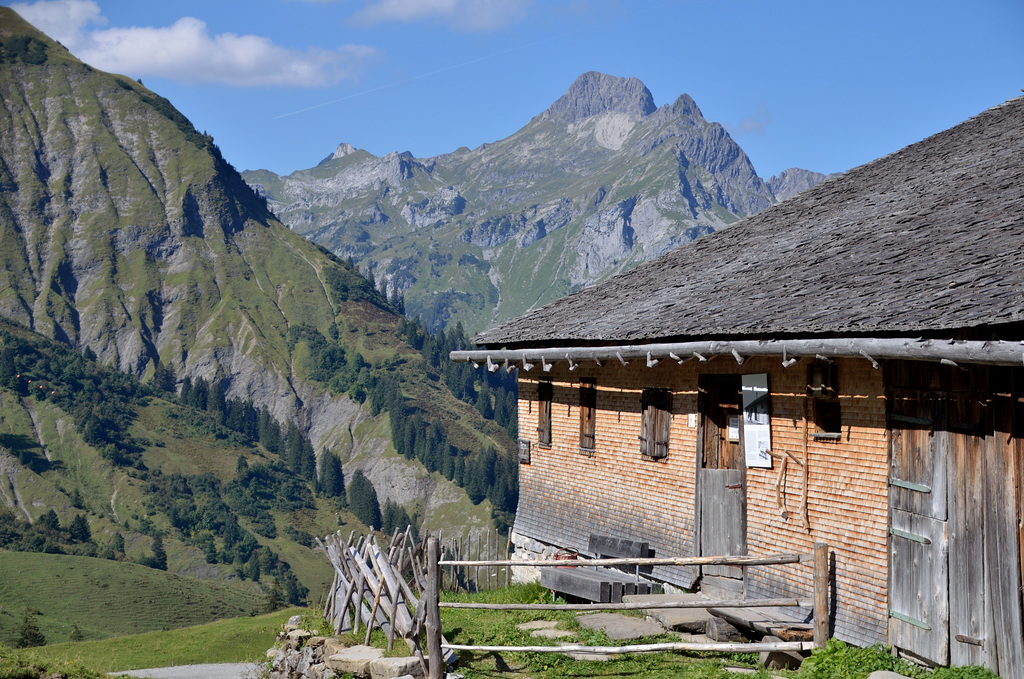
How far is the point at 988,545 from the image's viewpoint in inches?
357

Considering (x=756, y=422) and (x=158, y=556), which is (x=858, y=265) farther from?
(x=158, y=556)

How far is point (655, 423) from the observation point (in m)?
15.2

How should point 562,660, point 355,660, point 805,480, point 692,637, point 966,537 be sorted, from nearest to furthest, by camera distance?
point 966,537 → point 562,660 → point 805,480 → point 692,637 → point 355,660

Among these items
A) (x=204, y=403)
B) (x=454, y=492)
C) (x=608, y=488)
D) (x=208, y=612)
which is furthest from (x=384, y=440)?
(x=608, y=488)

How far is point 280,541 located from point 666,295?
150 metres

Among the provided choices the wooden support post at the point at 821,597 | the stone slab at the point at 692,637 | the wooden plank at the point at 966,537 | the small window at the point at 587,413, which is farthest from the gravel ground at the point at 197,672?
the wooden plank at the point at 966,537

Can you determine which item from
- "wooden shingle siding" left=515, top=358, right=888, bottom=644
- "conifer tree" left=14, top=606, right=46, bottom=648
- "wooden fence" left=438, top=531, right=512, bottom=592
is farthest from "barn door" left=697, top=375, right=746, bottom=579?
"conifer tree" left=14, top=606, right=46, bottom=648

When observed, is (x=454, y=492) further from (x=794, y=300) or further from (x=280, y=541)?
(x=794, y=300)

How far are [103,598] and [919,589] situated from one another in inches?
3679

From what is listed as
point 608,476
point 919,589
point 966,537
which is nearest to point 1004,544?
point 966,537

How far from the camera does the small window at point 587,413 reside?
17172 millimetres

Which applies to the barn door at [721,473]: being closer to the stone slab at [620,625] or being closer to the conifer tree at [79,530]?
the stone slab at [620,625]

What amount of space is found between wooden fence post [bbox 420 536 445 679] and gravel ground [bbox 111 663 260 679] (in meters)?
23.3

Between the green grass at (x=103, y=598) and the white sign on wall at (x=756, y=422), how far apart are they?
→ 247 ft
